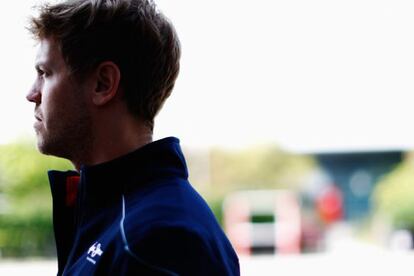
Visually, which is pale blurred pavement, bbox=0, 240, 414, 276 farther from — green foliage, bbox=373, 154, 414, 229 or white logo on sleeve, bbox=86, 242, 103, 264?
white logo on sleeve, bbox=86, 242, 103, 264

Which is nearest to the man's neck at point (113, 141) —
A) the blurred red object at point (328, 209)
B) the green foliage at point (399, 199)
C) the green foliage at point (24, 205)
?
the green foliage at point (24, 205)

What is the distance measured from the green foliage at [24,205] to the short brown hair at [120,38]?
5996mm

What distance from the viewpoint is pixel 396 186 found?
9.41 metres

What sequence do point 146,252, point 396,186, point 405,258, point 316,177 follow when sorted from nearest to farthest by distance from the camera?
point 146,252, point 405,258, point 396,186, point 316,177

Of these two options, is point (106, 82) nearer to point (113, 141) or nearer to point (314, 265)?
point (113, 141)

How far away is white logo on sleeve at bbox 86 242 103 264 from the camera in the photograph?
76 cm

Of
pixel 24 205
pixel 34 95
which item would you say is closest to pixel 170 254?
pixel 34 95

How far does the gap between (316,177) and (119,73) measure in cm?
1539

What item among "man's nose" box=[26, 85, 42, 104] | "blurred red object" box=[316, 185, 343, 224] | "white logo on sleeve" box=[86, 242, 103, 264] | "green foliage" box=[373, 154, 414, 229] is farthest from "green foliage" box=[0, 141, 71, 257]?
"white logo on sleeve" box=[86, 242, 103, 264]

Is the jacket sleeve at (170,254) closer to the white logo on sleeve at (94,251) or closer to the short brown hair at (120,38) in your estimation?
the white logo on sleeve at (94,251)

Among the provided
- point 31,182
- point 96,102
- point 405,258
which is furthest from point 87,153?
point 31,182

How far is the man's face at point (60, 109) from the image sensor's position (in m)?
0.85

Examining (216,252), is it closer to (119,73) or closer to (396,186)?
(119,73)

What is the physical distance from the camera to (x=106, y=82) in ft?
2.77
